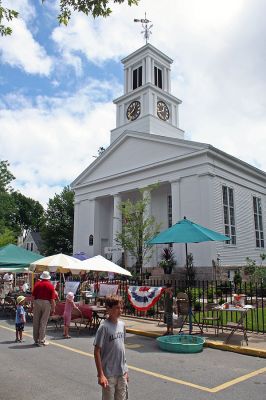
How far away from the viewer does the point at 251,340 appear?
970 centimetres

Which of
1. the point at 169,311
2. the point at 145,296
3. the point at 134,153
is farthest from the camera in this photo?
the point at 134,153

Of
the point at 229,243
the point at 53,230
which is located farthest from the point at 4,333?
the point at 53,230

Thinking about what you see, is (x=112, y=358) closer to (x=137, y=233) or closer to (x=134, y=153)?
(x=137, y=233)

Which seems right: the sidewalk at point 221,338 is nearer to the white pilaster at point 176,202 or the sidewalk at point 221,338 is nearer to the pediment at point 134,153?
the white pilaster at point 176,202

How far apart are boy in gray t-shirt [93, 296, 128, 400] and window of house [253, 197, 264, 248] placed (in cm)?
2864

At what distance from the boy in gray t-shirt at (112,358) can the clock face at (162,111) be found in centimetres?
3469

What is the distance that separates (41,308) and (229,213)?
2027 centimetres

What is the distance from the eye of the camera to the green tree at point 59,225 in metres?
Answer: 50.2

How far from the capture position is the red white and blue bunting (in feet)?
40.3

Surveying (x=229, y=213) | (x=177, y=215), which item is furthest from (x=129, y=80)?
(x=229, y=213)

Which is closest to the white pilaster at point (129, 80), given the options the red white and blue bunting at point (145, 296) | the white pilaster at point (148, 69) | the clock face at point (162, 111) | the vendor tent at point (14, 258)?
the white pilaster at point (148, 69)

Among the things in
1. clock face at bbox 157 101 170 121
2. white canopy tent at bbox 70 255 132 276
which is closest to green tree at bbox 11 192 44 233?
clock face at bbox 157 101 170 121

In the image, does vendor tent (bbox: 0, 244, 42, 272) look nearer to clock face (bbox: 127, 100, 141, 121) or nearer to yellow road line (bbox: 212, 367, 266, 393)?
yellow road line (bbox: 212, 367, 266, 393)

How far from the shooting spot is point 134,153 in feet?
104
